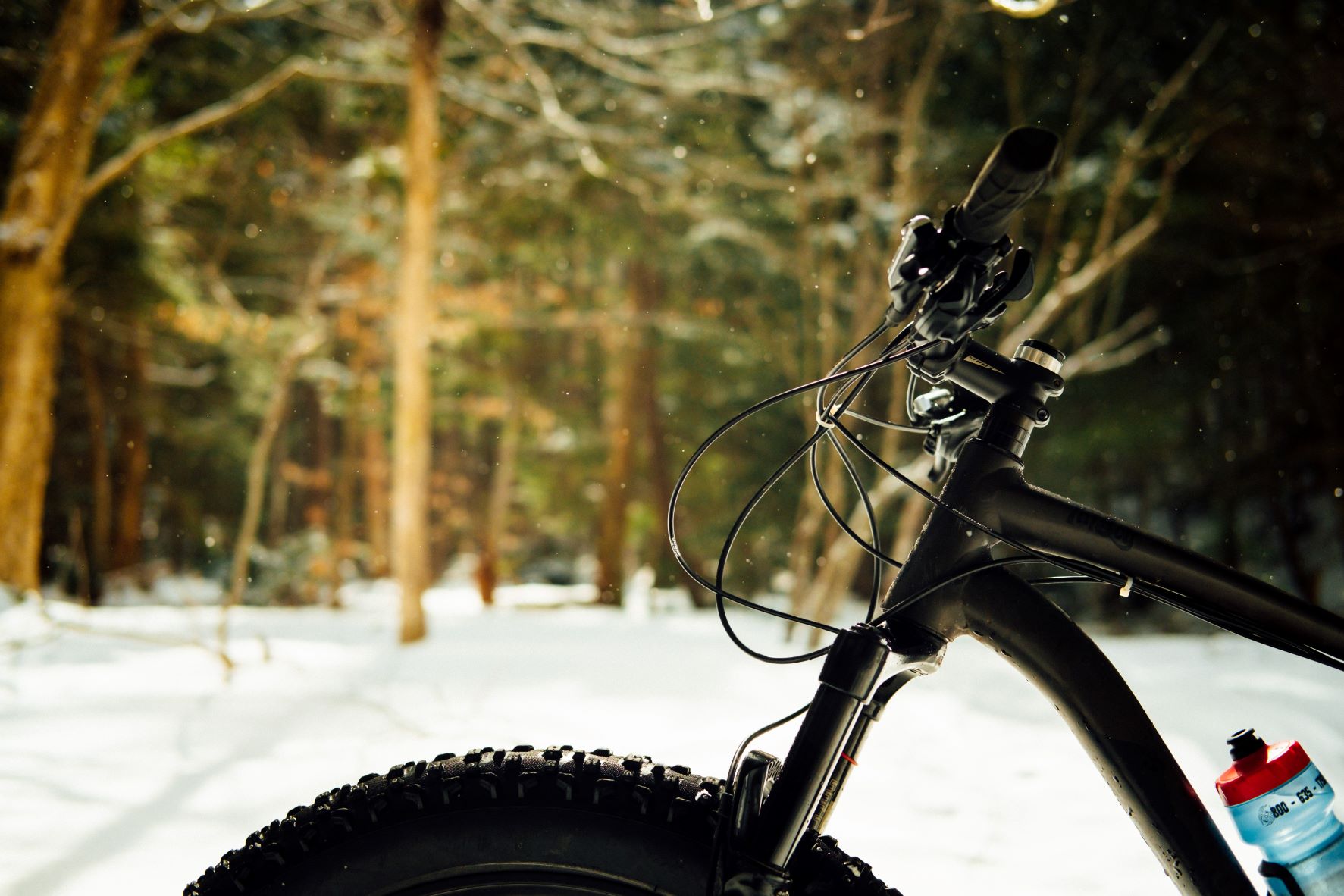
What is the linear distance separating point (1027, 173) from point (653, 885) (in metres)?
0.88

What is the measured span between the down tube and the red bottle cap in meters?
0.07

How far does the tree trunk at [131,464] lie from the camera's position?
10.9 m

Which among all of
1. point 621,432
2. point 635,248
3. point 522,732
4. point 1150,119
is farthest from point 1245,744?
point 621,432

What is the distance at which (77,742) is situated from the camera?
9.12ft

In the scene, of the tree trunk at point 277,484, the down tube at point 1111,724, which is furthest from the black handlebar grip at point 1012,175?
the tree trunk at point 277,484

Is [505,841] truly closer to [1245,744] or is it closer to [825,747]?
[825,747]

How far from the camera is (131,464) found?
12.1 metres

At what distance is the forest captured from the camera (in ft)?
17.3

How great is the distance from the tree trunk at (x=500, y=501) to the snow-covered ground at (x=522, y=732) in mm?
7621

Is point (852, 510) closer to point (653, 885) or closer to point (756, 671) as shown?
point (756, 671)

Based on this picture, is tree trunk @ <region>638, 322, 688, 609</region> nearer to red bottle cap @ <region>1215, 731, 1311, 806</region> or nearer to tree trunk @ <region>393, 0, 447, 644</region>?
tree trunk @ <region>393, 0, 447, 644</region>

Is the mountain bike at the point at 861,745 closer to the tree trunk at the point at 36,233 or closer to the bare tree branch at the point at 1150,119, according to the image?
the tree trunk at the point at 36,233

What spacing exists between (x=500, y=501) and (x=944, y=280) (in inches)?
539

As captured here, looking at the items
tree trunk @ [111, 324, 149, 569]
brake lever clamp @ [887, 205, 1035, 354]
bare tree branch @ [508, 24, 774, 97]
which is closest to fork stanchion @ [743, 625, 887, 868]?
brake lever clamp @ [887, 205, 1035, 354]
